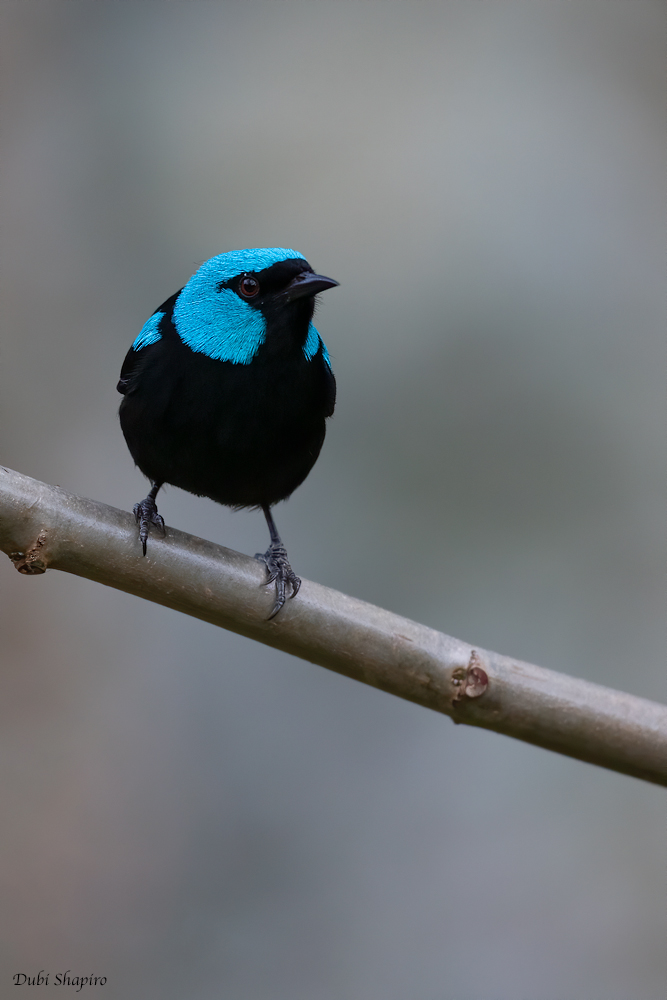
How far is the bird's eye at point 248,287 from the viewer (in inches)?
98.4

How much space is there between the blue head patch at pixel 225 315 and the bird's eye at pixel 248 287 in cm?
2

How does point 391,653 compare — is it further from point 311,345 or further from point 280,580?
point 311,345

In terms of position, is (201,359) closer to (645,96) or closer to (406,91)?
(406,91)

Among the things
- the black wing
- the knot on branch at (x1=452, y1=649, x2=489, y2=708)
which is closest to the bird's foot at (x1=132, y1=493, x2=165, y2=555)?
the black wing

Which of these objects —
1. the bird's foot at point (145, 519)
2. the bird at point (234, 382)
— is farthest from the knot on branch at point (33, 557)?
the bird at point (234, 382)

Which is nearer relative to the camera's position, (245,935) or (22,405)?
(245,935)

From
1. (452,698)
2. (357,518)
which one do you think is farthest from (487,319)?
(452,698)

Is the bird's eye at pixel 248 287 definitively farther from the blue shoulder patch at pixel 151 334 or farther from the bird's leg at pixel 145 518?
the bird's leg at pixel 145 518

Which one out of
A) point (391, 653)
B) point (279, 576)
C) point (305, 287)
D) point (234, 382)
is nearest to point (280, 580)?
point (279, 576)

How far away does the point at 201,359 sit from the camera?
8.16 feet

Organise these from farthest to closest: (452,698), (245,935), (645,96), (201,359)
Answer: (645,96) → (245,935) → (201,359) → (452,698)

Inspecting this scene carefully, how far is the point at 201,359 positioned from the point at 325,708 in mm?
2456

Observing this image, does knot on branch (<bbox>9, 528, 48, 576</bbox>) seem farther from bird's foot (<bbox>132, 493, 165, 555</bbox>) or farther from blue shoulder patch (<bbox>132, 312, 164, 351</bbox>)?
blue shoulder patch (<bbox>132, 312, 164, 351</bbox>)

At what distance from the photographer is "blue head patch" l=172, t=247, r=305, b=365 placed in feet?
8.16
